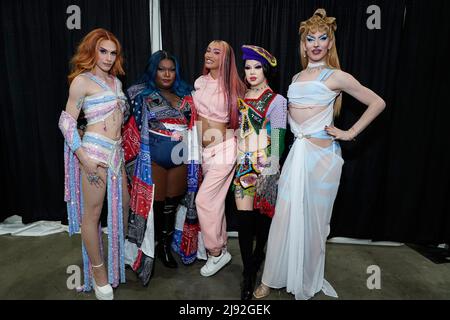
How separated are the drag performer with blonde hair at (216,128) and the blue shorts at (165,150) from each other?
7.1 inches

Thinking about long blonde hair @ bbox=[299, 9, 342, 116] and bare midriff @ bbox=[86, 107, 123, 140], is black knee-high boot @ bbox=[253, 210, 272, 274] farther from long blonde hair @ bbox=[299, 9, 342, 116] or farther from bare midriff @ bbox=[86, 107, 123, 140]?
bare midriff @ bbox=[86, 107, 123, 140]

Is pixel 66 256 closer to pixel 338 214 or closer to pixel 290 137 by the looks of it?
pixel 290 137

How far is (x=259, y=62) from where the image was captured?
6.02 feet

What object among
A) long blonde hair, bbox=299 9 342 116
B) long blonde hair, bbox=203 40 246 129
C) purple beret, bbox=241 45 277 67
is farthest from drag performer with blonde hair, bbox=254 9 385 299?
long blonde hair, bbox=203 40 246 129

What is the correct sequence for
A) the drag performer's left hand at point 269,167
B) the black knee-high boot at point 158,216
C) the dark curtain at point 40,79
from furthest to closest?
1. the dark curtain at point 40,79
2. the black knee-high boot at point 158,216
3. the drag performer's left hand at point 269,167

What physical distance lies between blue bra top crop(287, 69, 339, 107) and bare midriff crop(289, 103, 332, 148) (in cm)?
2

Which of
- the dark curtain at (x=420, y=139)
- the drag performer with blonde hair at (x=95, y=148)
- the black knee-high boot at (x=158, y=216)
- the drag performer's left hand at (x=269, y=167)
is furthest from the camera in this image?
the dark curtain at (x=420, y=139)

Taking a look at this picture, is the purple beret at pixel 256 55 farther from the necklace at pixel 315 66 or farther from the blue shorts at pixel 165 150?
the blue shorts at pixel 165 150

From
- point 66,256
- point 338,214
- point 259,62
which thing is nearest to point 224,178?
point 259,62

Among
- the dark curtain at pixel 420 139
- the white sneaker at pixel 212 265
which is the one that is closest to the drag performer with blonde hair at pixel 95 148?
the white sneaker at pixel 212 265

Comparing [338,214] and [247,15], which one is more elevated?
[247,15]

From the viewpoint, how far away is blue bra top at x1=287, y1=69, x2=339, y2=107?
5.83 ft

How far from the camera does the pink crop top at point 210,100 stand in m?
1.98
